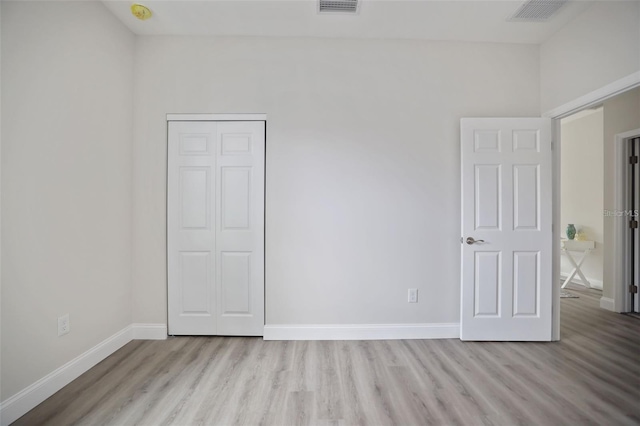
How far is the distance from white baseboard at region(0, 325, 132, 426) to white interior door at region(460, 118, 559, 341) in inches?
127

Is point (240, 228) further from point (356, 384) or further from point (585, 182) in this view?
point (585, 182)

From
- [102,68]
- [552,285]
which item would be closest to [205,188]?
[102,68]

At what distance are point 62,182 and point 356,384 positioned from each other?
8.46ft

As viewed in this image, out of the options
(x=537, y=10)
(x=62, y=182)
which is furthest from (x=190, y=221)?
(x=537, y=10)

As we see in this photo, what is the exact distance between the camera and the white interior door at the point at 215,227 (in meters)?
2.87

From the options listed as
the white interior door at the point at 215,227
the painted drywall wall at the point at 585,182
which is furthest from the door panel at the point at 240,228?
the painted drywall wall at the point at 585,182

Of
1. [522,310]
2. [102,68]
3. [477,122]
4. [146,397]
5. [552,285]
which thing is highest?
[102,68]

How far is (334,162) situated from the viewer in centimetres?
288

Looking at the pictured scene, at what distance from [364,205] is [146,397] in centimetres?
229

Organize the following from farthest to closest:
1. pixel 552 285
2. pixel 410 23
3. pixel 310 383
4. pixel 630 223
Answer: pixel 630 223, pixel 552 285, pixel 410 23, pixel 310 383

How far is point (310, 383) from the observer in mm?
2102

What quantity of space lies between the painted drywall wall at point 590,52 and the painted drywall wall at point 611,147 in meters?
1.80

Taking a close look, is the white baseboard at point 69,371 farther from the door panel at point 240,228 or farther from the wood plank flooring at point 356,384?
the door panel at point 240,228

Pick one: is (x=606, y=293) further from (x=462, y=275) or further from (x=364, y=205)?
(x=364, y=205)
